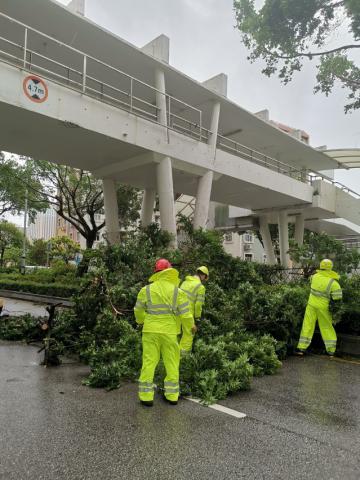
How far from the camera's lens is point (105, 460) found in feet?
11.1

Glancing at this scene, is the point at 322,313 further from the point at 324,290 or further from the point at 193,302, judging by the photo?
the point at 193,302

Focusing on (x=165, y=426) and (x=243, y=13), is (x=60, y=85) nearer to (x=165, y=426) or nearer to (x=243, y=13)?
(x=243, y=13)

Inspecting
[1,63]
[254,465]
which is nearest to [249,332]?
[254,465]

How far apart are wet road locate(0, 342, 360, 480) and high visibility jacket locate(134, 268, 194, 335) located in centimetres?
94

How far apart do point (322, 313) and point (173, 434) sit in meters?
4.50

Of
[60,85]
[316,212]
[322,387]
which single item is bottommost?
[322,387]

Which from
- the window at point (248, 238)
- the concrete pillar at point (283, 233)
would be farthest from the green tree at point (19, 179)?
the window at point (248, 238)

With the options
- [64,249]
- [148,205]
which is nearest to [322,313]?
[148,205]

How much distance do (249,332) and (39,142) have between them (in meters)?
8.40

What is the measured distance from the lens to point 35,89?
9.72 metres

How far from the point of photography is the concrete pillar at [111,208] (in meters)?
15.6

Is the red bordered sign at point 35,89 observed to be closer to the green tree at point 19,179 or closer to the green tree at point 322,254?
the green tree at point 322,254

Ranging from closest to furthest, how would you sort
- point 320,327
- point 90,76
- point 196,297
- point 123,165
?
point 196,297 < point 320,327 < point 123,165 < point 90,76

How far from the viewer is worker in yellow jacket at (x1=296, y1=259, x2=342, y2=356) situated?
7.47 metres
